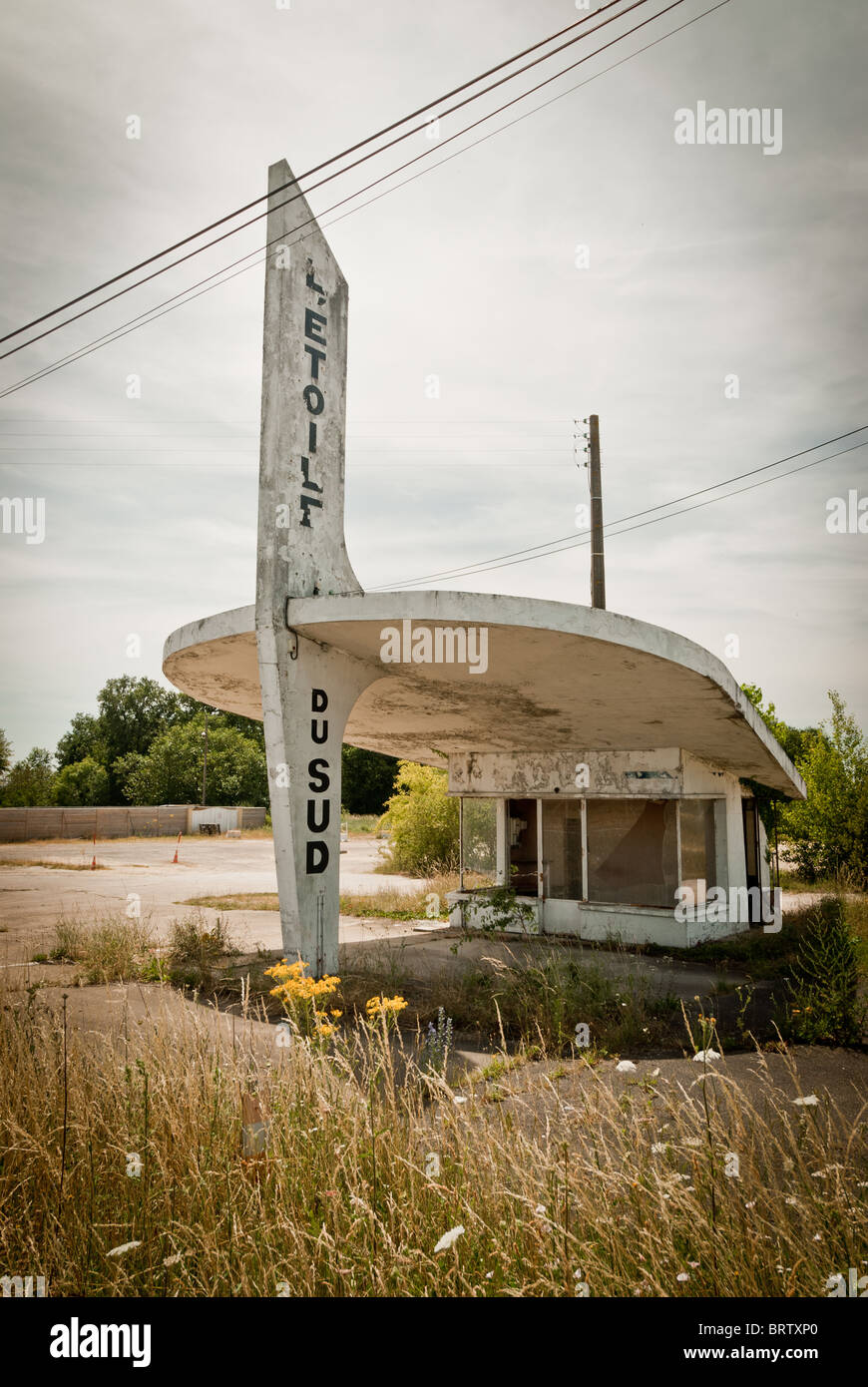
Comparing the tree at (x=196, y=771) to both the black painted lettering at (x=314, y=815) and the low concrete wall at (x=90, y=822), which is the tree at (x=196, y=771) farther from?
the black painted lettering at (x=314, y=815)

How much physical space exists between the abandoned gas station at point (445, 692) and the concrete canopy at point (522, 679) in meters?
0.03

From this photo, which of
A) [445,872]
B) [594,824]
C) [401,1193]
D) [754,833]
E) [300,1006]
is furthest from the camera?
[445,872]

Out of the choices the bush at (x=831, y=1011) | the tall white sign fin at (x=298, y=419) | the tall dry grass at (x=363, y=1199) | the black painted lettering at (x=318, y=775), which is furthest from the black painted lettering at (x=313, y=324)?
the bush at (x=831, y=1011)

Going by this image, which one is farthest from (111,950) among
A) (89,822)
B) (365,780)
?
(365,780)

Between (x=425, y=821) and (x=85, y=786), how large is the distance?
190 ft

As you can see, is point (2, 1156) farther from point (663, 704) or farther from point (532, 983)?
point (663, 704)

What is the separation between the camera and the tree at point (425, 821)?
25391mm

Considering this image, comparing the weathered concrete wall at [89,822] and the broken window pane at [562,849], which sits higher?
the broken window pane at [562,849]

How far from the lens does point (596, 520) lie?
62.4 feet

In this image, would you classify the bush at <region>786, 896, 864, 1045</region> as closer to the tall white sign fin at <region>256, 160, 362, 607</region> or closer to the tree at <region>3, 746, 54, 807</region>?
the tall white sign fin at <region>256, 160, 362, 607</region>

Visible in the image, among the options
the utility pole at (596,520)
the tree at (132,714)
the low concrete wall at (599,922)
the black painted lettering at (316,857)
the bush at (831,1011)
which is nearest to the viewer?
the bush at (831,1011)
